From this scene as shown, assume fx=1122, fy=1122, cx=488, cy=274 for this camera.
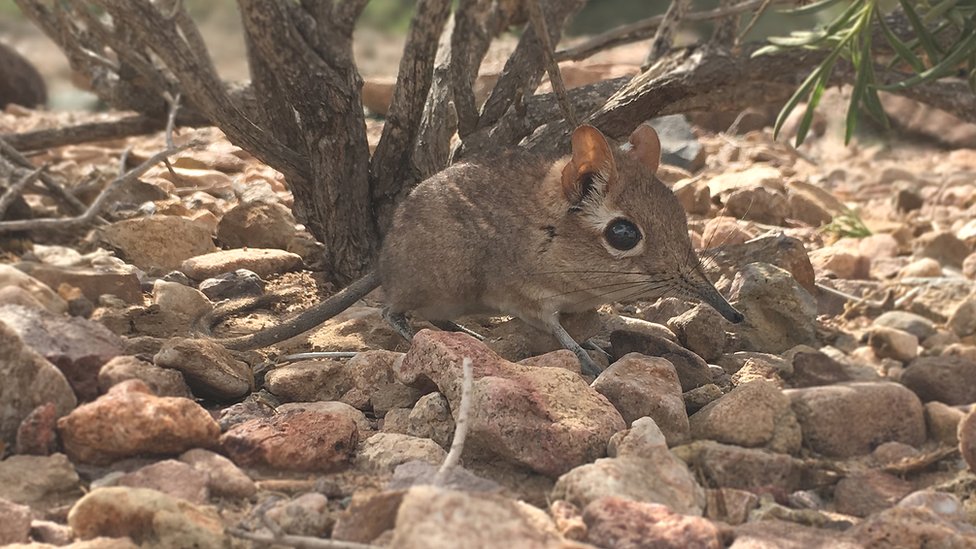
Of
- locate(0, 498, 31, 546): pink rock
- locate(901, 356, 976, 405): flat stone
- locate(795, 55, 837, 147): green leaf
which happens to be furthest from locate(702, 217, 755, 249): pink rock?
locate(0, 498, 31, 546): pink rock

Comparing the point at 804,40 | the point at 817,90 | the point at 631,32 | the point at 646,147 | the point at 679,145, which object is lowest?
the point at 679,145

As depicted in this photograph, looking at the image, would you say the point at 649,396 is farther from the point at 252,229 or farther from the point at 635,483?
the point at 252,229

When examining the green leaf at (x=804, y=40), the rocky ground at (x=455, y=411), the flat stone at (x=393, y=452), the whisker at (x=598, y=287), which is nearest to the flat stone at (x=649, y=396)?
the rocky ground at (x=455, y=411)

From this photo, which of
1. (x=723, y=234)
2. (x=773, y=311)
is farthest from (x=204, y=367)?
(x=723, y=234)

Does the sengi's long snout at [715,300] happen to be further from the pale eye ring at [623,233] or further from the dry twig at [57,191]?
the dry twig at [57,191]

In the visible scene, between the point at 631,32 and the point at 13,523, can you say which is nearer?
the point at 13,523

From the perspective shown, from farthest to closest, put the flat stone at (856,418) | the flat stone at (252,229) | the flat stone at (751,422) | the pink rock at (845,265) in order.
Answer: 1. the pink rock at (845,265)
2. the flat stone at (252,229)
3. the flat stone at (856,418)
4. the flat stone at (751,422)
